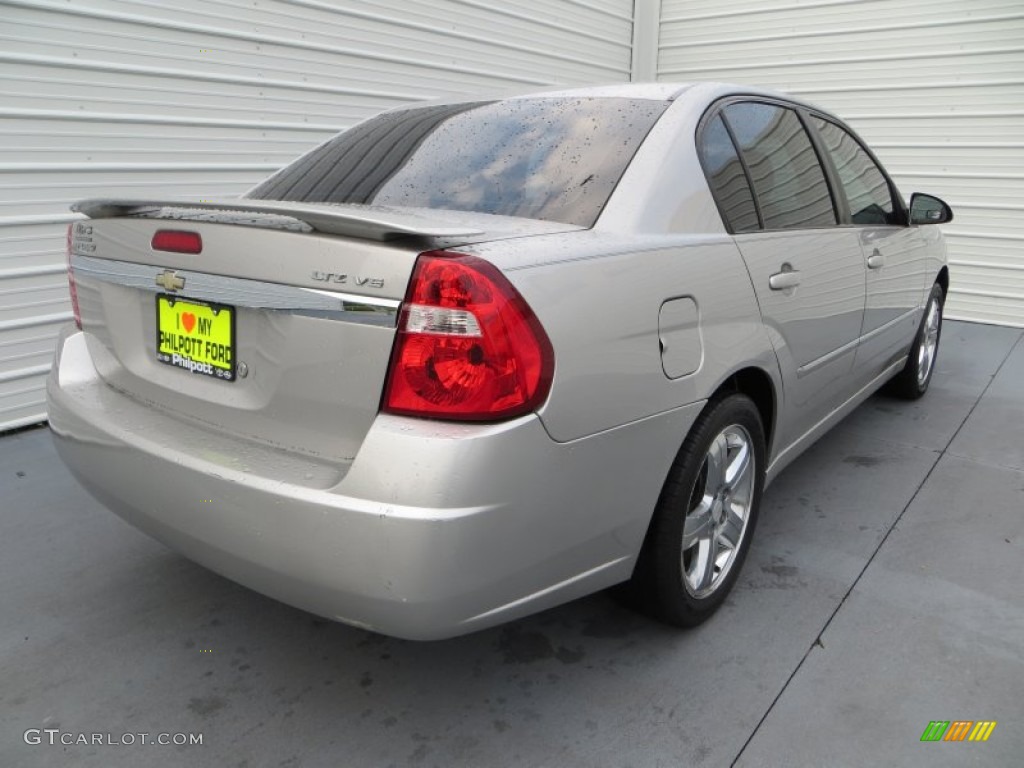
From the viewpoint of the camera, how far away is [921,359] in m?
4.36

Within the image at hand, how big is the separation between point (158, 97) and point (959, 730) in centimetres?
451

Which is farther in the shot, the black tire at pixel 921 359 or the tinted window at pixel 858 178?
the black tire at pixel 921 359

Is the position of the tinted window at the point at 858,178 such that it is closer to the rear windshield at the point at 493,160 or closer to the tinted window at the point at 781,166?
the tinted window at the point at 781,166

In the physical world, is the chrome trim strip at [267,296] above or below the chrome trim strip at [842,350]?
above

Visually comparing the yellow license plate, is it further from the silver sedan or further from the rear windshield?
the rear windshield

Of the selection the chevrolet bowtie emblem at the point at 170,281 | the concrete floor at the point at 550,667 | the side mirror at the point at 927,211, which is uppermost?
the side mirror at the point at 927,211

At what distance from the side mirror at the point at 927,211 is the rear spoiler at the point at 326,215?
9.22ft

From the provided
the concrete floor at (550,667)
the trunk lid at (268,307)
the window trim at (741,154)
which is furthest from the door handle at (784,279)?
the concrete floor at (550,667)

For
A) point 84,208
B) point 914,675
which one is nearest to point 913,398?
point 914,675

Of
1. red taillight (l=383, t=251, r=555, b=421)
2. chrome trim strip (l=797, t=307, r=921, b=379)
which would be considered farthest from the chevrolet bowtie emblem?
chrome trim strip (l=797, t=307, r=921, b=379)

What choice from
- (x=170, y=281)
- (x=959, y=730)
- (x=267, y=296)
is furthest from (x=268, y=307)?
(x=959, y=730)

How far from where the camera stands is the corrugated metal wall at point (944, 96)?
21.7ft

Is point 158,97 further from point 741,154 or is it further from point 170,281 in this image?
point 741,154

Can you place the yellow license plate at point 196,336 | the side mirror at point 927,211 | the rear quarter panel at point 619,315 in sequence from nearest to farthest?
the rear quarter panel at point 619,315 → the yellow license plate at point 196,336 → the side mirror at point 927,211
